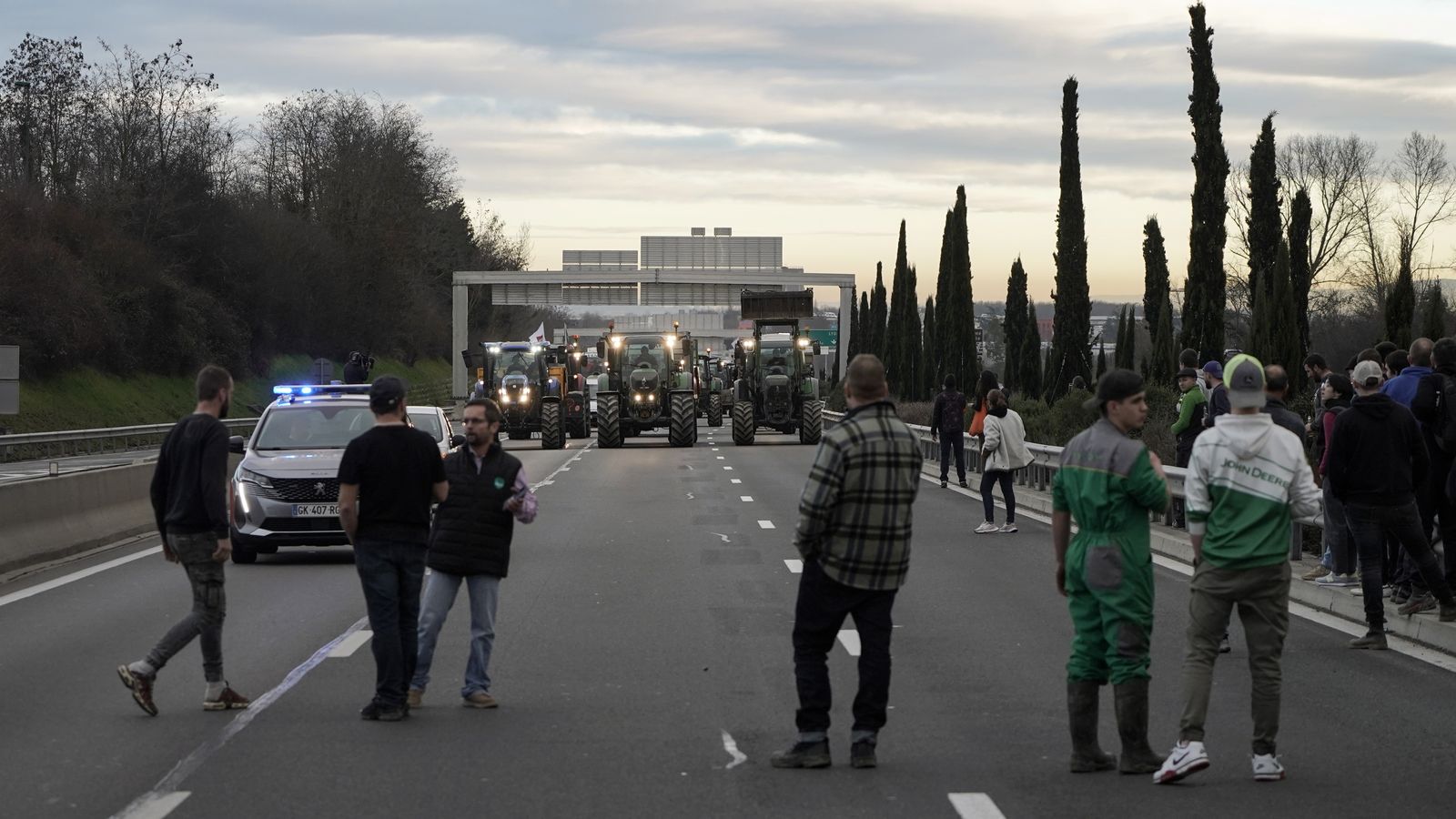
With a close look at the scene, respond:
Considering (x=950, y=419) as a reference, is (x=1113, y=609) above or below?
above

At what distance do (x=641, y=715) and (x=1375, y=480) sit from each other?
196 inches

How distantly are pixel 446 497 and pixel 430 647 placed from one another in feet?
2.61

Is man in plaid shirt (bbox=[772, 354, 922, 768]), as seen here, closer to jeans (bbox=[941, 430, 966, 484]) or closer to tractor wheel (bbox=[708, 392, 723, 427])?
jeans (bbox=[941, 430, 966, 484])

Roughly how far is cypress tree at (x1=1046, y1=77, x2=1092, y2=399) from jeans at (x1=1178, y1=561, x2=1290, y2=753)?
42792 millimetres

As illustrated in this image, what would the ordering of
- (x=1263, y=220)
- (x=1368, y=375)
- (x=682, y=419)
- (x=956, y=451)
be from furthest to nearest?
1. (x=682, y=419)
2. (x=1263, y=220)
3. (x=956, y=451)
4. (x=1368, y=375)

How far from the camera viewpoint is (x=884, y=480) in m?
7.75

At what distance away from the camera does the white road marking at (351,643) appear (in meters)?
11.4

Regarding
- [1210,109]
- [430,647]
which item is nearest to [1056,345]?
[1210,109]

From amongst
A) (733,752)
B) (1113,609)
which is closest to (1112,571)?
(1113,609)

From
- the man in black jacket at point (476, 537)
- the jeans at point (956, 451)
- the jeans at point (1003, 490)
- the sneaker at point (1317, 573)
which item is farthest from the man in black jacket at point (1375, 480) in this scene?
the jeans at point (956, 451)

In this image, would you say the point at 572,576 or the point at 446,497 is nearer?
the point at 446,497

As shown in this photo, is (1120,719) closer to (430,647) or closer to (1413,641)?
(430,647)

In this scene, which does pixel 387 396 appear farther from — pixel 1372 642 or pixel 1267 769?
pixel 1372 642

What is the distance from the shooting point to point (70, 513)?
62.8 ft
